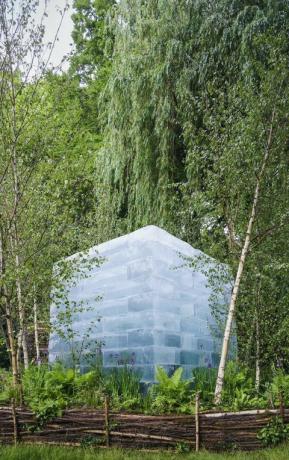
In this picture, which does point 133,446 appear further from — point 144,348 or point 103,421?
point 144,348

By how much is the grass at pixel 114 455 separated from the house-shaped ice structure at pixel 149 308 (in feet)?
7.77

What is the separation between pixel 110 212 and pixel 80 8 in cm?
1281

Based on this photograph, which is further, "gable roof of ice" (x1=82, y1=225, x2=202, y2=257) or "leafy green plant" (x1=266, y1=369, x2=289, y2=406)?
"gable roof of ice" (x1=82, y1=225, x2=202, y2=257)

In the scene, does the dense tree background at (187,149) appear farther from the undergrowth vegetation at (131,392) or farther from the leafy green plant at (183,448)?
the leafy green plant at (183,448)

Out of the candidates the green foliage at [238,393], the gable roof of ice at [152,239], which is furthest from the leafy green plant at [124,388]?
the gable roof of ice at [152,239]

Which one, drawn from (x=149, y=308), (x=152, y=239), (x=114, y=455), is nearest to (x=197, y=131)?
(x=152, y=239)

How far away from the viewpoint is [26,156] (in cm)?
959

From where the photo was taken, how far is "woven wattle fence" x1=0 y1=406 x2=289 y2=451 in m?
6.68

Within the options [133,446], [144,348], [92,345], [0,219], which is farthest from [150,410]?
[0,219]

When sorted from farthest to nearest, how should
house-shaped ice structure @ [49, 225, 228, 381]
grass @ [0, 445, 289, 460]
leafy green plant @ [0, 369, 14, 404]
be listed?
house-shaped ice structure @ [49, 225, 228, 381] < leafy green plant @ [0, 369, 14, 404] < grass @ [0, 445, 289, 460]

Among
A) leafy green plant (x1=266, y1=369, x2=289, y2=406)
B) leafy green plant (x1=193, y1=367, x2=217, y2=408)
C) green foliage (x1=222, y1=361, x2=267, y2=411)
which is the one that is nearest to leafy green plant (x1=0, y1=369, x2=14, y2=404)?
leafy green plant (x1=193, y1=367, x2=217, y2=408)

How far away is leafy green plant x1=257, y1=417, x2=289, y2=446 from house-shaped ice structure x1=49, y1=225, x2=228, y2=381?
259 cm

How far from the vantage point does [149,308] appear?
9195mm

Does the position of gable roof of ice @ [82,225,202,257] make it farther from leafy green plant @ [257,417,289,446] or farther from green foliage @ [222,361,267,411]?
leafy green plant @ [257,417,289,446]
